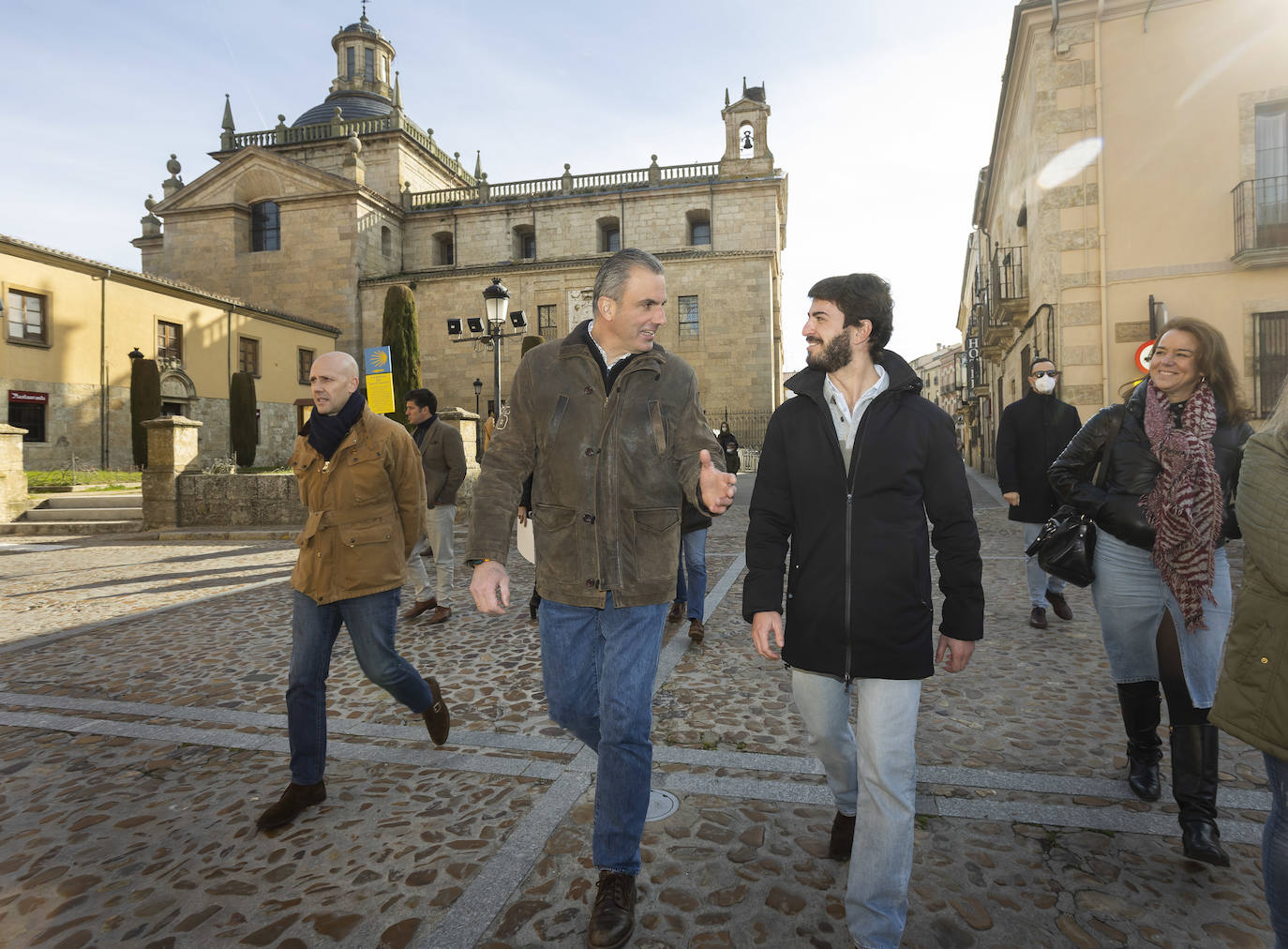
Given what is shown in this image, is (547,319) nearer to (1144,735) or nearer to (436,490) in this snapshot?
(436,490)

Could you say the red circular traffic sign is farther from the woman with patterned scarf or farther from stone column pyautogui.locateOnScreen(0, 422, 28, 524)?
stone column pyautogui.locateOnScreen(0, 422, 28, 524)

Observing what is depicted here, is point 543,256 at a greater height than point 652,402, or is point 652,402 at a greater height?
point 543,256

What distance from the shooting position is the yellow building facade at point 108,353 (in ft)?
67.4

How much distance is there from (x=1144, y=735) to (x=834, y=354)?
2127 millimetres

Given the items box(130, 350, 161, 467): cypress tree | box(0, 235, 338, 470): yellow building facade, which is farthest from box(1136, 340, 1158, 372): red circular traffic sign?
box(0, 235, 338, 470): yellow building facade

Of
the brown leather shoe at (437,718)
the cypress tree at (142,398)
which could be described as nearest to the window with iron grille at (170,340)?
the cypress tree at (142,398)

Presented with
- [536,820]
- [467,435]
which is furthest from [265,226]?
[536,820]

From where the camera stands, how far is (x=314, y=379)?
3.07 m

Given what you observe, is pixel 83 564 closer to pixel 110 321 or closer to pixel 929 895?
pixel 929 895

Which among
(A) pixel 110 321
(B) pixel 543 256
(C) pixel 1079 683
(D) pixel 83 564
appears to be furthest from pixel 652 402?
(B) pixel 543 256

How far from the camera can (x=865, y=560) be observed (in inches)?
79.3

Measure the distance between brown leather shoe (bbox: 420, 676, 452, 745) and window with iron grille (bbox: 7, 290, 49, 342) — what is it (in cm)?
2438

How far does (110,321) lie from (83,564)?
1728cm

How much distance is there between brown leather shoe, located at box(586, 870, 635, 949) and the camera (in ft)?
6.63
